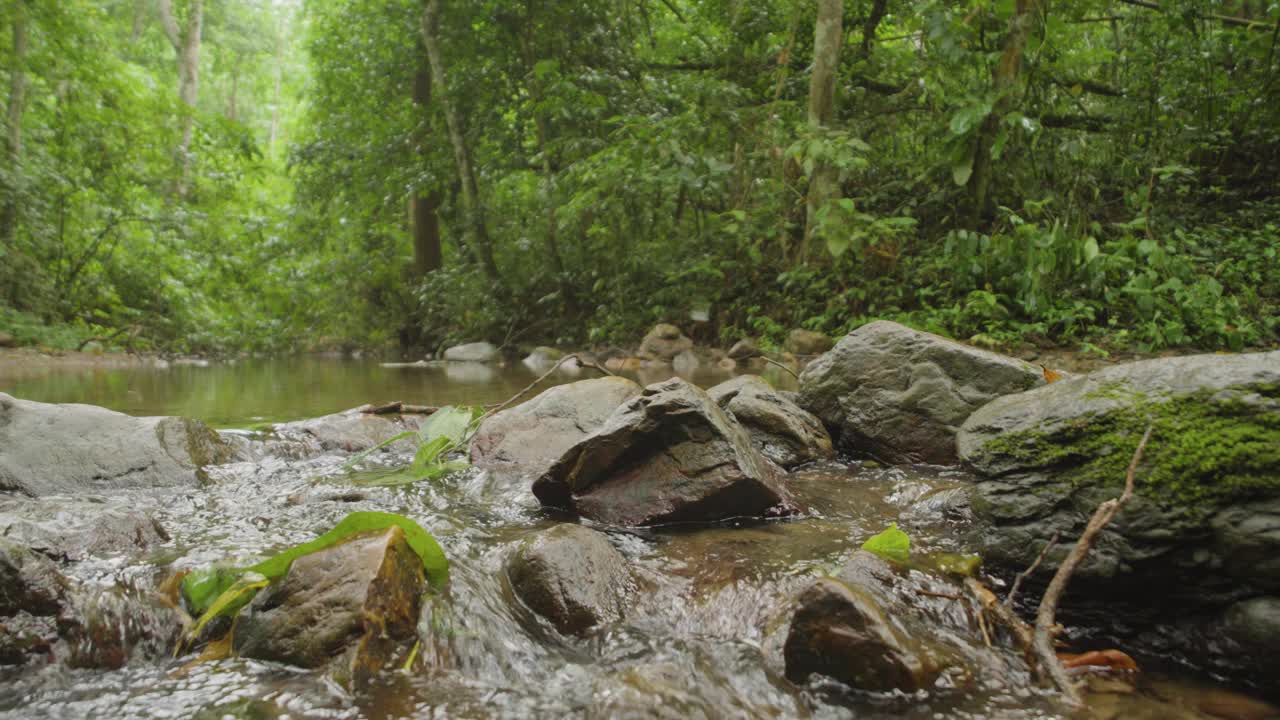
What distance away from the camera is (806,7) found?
10.0m

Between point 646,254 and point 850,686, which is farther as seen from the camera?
point 646,254

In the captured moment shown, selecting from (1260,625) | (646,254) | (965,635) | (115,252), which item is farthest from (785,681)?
(115,252)

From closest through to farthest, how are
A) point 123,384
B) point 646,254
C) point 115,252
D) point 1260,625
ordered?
point 1260,625
point 123,384
point 646,254
point 115,252

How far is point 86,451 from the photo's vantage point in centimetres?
317

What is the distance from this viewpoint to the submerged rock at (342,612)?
1715 mm

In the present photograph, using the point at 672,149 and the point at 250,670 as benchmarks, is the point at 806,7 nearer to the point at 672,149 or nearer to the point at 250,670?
the point at 672,149

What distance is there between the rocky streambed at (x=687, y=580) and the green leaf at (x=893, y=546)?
21 mm

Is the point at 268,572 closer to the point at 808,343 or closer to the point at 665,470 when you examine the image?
the point at 665,470

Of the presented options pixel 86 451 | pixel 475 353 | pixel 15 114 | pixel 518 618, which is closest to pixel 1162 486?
pixel 518 618

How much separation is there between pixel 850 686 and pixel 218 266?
49.6 feet

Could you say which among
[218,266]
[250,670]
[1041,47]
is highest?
[1041,47]

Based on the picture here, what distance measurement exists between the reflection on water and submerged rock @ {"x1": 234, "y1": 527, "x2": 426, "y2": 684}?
320 centimetres

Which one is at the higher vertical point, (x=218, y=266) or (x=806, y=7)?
(x=806, y=7)

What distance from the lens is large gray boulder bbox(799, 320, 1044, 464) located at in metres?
3.53
